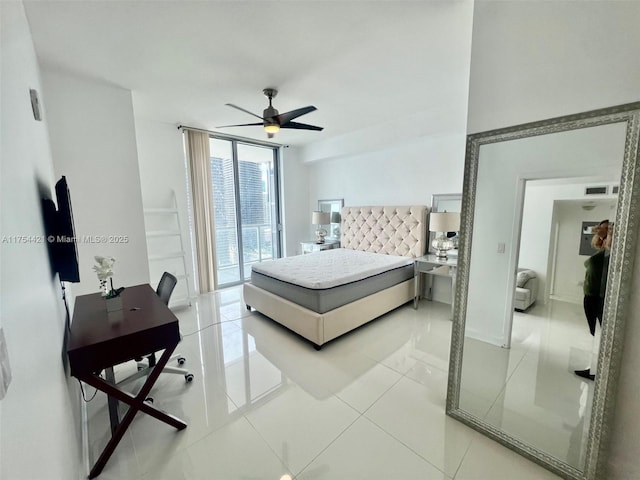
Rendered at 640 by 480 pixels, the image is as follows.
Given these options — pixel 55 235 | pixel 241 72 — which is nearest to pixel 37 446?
pixel 55 235

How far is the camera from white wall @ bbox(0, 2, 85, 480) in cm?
64

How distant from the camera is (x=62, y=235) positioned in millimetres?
1492

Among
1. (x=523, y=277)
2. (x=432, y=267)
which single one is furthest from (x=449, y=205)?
(x=523, y=277)

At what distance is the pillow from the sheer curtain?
172 inches

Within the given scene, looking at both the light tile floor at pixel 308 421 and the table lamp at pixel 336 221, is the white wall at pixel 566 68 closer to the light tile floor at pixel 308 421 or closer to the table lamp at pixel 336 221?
the light tile floor at pixel 308 421

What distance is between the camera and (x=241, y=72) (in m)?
2.48

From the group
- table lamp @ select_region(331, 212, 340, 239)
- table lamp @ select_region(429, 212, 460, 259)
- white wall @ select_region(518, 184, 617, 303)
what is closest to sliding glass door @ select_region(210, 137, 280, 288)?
table lamp @ select_region(331, 212, 340, 239)

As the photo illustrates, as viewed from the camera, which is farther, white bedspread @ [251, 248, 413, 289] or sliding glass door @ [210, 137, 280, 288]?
sliding glass door @ [210, 137, 280, 288]

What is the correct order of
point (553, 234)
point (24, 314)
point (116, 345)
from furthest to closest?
1. point (553, 234)
2. point (116, 345)
3. point (24, 314)

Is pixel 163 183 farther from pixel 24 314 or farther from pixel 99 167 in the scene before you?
pixel 24 314

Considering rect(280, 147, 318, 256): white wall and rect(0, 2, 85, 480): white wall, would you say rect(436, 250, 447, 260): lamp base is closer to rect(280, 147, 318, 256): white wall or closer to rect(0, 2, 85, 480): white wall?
rect(280, 147, 318, 256): white wall

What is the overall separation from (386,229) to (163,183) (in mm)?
3728

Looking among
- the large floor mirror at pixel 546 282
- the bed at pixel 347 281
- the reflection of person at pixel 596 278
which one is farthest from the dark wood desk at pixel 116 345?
the reflection of person at pixel 596 278

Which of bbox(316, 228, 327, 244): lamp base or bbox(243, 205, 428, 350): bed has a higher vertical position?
bbox(316, 228, 327, 244): lamp base
